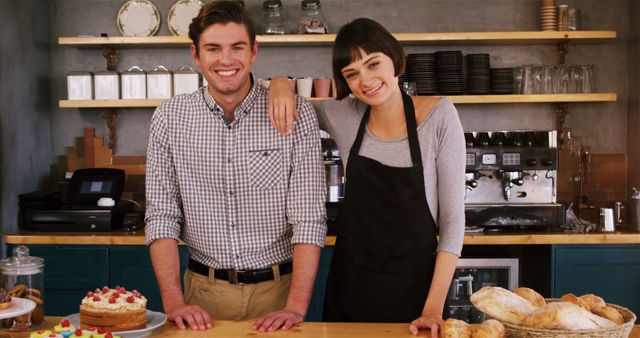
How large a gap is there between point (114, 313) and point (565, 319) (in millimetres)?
1114

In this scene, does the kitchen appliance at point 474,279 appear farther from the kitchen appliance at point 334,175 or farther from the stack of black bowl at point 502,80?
the stack of black bowl at point 502,80

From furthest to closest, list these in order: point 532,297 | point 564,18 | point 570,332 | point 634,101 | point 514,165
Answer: point 634,101, point 564,18, point 514,165, point 532,297, point 570,332

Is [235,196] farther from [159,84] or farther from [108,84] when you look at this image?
[108,84]

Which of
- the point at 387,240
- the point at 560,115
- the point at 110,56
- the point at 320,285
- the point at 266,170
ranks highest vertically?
the point at 110,56

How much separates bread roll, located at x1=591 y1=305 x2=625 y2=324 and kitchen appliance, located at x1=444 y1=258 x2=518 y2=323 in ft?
8.73

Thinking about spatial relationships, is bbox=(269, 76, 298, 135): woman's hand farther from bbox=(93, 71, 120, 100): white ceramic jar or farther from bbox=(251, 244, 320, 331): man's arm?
bbox=(93, 71, 120, 100): white ceramic jar

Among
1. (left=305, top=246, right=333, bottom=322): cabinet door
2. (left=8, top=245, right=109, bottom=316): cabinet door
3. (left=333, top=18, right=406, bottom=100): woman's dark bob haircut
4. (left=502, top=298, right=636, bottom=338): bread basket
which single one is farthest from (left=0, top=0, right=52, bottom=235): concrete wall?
(left=502, top=298, right=636, bottom=338): bread basket

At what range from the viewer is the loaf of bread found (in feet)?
5.63

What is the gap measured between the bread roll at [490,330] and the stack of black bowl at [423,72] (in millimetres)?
3024

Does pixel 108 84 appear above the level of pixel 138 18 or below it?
below

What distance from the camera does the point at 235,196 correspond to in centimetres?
249

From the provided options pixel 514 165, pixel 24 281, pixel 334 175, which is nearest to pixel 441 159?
pixel 24 281

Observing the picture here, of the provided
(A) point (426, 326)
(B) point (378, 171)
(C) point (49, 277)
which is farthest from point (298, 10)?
(A) point (426, 326)

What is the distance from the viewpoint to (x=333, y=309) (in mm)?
2631
